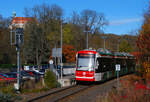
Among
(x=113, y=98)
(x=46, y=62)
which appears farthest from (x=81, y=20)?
(x=113, y=98)

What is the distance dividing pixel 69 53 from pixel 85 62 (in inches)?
1702

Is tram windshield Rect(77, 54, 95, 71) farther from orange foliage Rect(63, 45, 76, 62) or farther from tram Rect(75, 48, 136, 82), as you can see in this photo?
orange foliage Rect(63, 45, 76, 62)

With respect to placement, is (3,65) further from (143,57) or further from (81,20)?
(143,57)

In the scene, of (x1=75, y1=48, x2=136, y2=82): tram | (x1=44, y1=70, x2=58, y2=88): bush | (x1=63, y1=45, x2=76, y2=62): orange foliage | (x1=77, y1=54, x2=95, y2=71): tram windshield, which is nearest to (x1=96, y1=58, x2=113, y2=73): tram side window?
(x1=75, y1=48, x2=136, y2=82): tram

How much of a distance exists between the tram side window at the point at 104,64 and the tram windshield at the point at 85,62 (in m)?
0.63

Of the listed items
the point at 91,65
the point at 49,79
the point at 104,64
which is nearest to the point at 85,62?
the point at 91,65

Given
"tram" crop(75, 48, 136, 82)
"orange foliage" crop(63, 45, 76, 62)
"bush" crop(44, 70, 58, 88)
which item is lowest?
"bush" crop(44, 70, 58, 88)

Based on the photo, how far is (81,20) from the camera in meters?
54.0

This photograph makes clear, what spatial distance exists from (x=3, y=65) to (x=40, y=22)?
770 inches

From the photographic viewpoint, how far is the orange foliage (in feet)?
204

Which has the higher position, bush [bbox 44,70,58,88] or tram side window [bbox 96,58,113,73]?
tram side window [bbox 96,58,113,73]

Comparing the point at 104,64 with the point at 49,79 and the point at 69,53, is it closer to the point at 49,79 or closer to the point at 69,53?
the point at 49,79

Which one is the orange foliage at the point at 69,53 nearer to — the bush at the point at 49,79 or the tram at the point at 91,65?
the tram at the point at 91,65

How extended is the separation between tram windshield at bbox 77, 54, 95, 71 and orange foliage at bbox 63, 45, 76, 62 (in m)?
40.6
